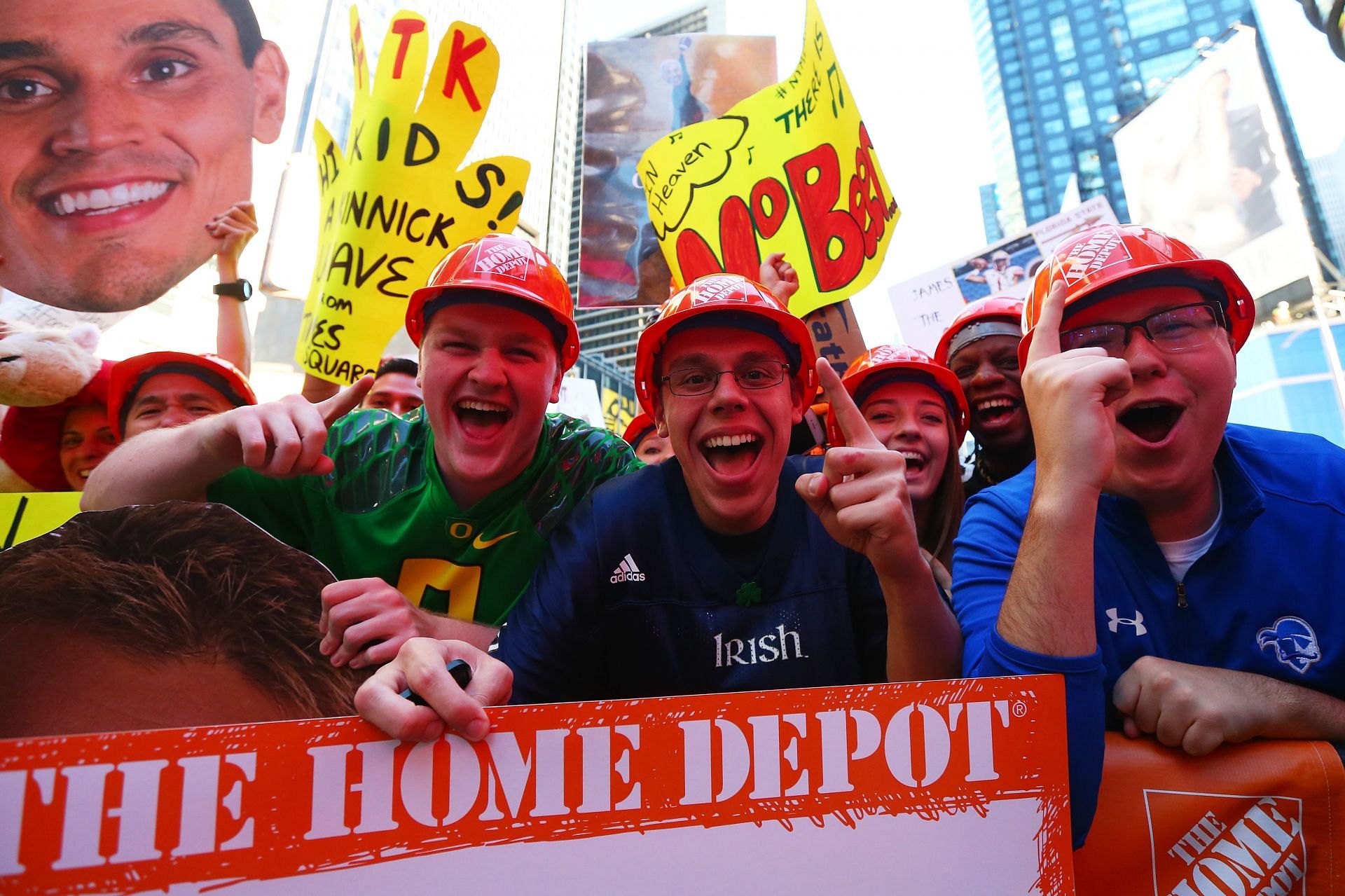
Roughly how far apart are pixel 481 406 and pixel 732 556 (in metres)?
1.03

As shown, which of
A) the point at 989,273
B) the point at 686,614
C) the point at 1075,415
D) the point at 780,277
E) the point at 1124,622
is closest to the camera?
the point at 1075,415

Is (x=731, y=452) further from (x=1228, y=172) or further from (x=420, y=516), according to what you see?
(x=1228, y=172)

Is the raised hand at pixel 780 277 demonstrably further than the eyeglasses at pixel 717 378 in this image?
Yes

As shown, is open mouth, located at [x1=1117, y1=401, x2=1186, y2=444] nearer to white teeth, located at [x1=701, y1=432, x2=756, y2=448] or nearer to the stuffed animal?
white teeth, located at [x1=701, y1=432, x2=756, y2=448]

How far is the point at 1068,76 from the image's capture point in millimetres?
43938

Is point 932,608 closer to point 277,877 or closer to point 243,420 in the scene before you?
point 277,877

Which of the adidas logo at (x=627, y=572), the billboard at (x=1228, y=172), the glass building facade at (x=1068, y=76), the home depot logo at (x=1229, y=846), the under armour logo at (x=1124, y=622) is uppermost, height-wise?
the glass building facade at (x=1068, y=76)

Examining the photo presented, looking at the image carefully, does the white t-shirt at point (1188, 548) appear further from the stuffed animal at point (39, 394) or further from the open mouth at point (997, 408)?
the stuffed animal at point (39, 394)

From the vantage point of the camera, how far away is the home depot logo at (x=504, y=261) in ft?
8.23

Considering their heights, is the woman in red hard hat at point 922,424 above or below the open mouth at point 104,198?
below

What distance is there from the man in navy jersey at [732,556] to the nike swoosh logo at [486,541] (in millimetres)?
199

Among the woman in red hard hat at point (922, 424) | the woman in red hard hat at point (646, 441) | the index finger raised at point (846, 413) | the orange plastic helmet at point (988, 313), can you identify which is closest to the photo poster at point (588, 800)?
the index finger raised at point (846, 413)

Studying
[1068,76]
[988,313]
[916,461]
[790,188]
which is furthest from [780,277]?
[1068,76]

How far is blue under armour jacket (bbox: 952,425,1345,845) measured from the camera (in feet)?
5.69
